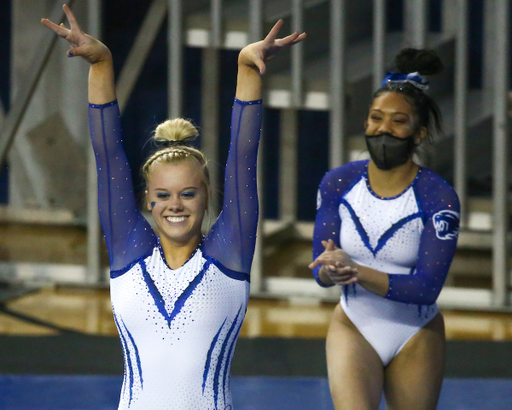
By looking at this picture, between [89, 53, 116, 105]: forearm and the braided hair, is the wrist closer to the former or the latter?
the braided hair

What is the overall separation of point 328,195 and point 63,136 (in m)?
4.10

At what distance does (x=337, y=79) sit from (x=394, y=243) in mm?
2629

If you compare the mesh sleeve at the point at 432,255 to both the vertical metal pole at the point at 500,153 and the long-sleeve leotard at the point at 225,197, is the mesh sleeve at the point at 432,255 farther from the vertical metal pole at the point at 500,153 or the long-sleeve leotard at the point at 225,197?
the vertical metal pole at the point at 500,153

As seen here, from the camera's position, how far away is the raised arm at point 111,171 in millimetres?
1616

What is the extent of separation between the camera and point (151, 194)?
1657 millimetres

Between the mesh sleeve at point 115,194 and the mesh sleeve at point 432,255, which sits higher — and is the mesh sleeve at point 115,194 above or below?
above

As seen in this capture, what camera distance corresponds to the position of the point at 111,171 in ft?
5.37

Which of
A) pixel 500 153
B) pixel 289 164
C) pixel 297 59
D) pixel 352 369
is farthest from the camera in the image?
pixel 289 164

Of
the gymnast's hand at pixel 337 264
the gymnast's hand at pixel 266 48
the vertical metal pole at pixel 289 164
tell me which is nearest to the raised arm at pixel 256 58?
the gymnast's hand at pixel 266 48

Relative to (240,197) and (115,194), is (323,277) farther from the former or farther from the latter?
(115,194)

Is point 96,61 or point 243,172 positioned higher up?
point 96,61

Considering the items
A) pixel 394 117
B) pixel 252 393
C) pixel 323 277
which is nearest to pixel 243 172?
pixel 323 277

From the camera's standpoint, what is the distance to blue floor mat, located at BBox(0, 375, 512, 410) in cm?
300

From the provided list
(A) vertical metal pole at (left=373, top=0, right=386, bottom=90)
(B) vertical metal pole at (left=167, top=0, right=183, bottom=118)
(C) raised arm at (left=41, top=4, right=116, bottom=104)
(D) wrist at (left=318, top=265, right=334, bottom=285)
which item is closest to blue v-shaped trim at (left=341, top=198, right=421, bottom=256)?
(D) wrist at (left=318, top=265, right=334, bottom=285)
